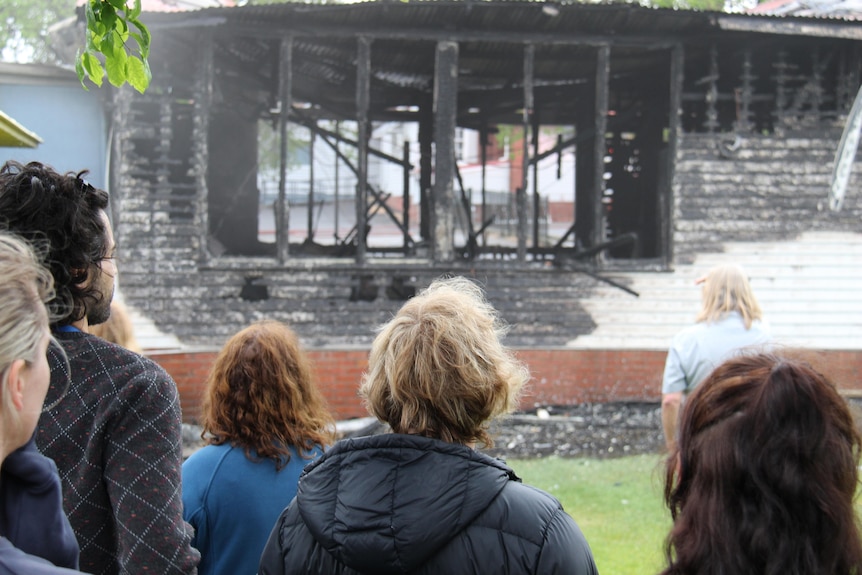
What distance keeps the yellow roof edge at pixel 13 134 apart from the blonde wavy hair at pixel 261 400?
9.99 feet

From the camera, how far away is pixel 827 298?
9.73 m

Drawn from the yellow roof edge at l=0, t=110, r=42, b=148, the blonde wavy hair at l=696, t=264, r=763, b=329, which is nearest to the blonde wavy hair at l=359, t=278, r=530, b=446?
the blonde wavy hair at l=696, t=264, r=763, b=329

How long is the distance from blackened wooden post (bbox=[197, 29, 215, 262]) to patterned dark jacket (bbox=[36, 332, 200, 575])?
7.00 m

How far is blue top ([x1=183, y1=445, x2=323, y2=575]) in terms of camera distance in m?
2.62

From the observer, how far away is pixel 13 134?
5062 millimetres

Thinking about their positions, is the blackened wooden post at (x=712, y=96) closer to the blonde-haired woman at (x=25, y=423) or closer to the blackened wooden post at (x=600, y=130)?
the blackened wooden post at (x=600, y=130)

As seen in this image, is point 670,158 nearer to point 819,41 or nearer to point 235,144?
point 819,41

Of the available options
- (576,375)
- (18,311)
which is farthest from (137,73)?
(576,375)

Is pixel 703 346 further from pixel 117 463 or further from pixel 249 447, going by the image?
pixel 117 463

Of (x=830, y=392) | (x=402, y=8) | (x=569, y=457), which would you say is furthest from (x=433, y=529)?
(x=402, y=8)

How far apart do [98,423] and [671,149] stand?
27.9 feet

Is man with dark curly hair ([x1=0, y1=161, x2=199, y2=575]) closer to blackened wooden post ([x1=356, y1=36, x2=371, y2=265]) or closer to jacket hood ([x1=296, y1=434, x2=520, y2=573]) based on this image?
jacket hood ([x1=296, y1=434, x2=520, y2=573])

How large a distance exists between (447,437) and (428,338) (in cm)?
24

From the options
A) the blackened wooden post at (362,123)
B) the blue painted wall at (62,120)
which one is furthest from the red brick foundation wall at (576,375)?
the blue painted wall at (62,120)
